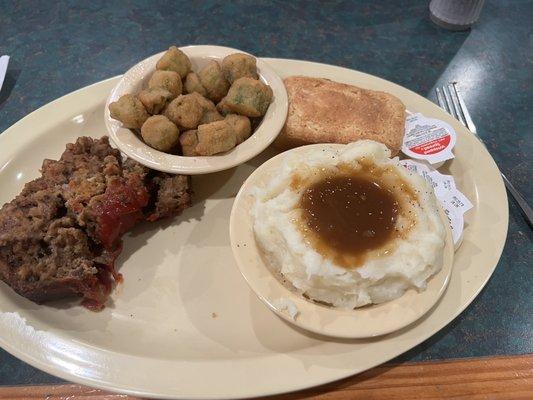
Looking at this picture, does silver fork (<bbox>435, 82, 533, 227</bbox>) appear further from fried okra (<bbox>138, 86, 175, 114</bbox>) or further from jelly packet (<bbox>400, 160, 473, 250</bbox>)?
fried okra (<bbox>138, 86, 175, 114</bbox>)

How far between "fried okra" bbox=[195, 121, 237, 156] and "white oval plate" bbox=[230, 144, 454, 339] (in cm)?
53

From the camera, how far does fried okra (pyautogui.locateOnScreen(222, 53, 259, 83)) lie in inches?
107

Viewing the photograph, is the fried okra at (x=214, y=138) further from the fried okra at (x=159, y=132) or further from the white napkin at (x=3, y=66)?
the white napkin at (x=3, y=66)

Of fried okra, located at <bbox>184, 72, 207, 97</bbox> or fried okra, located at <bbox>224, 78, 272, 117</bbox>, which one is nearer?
fried okra, located at <bbox>224, 78, 272, 117</bbox>

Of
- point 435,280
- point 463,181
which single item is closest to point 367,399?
point 435,280

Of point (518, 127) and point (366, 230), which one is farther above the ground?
point (366, 230)

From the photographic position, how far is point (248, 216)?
2.27 metres

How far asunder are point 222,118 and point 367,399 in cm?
169

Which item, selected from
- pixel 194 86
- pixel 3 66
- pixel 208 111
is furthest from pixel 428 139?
pixel 3 66

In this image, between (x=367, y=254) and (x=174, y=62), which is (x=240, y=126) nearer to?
(x=174, y=62)

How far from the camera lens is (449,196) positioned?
2539 mm

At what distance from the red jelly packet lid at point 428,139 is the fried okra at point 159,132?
1387mm

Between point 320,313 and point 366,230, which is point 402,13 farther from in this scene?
point 320,313

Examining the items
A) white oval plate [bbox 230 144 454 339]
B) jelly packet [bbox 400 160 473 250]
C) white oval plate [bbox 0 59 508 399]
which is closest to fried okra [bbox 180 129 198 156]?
white oval plate [bbox 0 59 508 399]
